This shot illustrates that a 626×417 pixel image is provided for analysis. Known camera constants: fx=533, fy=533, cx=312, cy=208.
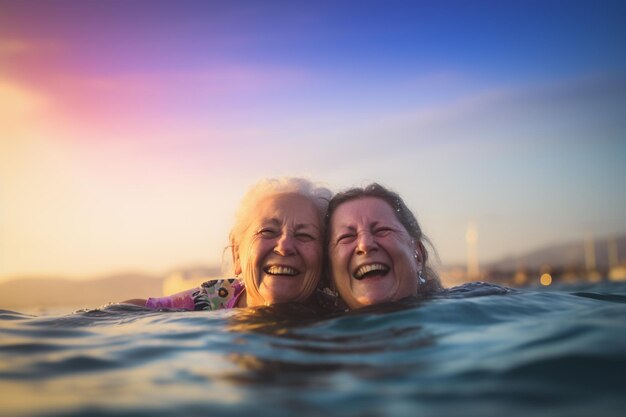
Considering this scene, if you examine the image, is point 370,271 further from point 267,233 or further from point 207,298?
point 207,298

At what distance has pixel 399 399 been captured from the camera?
265 centimetres

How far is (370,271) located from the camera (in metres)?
5.82

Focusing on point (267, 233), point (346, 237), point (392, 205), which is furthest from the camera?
point (392, 205)

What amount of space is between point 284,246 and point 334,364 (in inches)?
100

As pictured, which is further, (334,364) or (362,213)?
(362,213)

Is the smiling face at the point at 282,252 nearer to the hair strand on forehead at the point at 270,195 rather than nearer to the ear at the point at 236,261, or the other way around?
the hair strand on forehead at the point at 270,195

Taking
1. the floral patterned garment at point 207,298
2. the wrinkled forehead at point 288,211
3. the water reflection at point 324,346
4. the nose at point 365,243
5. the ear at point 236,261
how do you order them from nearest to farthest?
the water reflection at point 324,346 → the nose at point 365,243 → the wrinkled forehead at point 288,211 → the ear at point 236,261 → the floral patterned garment at point 207,298

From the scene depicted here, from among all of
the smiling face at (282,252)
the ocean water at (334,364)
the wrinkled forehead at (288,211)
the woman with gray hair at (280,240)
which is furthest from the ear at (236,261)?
the ocean water at (334,364)

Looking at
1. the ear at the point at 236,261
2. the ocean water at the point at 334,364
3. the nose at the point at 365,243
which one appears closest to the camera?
the ocean water at the point at 334,364

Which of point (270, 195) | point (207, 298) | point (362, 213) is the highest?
point (270, 195)

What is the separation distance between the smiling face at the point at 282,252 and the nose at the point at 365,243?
0.54 metres

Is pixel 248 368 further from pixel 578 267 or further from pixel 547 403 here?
pixel 578 267

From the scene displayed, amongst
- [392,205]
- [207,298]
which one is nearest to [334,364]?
[392,205]

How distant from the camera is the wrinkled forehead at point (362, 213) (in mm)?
5996
